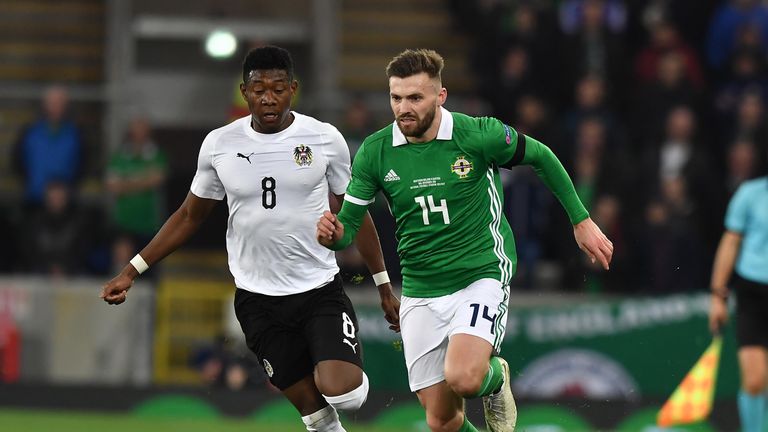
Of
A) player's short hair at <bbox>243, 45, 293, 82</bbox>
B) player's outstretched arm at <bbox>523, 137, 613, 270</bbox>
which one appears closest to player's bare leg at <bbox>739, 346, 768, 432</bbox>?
player's outstretched arm at <bbox>523, 137, 613, 270</bbox>

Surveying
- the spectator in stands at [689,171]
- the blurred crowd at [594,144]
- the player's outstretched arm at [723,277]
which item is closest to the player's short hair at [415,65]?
the player's outstretched arm at [723,277]

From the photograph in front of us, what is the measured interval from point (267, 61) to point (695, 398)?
6.02 meters

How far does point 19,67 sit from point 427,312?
34.9ft

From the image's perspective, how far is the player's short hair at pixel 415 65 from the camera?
315 inches

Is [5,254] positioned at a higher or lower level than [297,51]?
lower

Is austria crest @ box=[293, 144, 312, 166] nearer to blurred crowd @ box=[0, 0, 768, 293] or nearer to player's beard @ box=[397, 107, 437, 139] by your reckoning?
player's beard @ box=[397, 107, 437, 139]

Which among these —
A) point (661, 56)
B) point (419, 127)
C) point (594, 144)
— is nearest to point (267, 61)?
point (419, 127)

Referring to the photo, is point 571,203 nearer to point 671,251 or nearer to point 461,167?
point 461,167

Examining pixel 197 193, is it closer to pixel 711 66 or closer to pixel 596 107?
pixel 596 107

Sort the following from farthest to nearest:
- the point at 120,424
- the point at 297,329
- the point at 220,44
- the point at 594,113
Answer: the point at 220,44
the point at 594,113
the point at 120,424
the point at 297,329

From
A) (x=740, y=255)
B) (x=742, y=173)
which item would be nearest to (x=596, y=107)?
(x=742, y=173)

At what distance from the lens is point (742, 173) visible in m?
14.2

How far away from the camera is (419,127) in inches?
319

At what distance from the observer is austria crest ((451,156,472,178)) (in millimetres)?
8188
